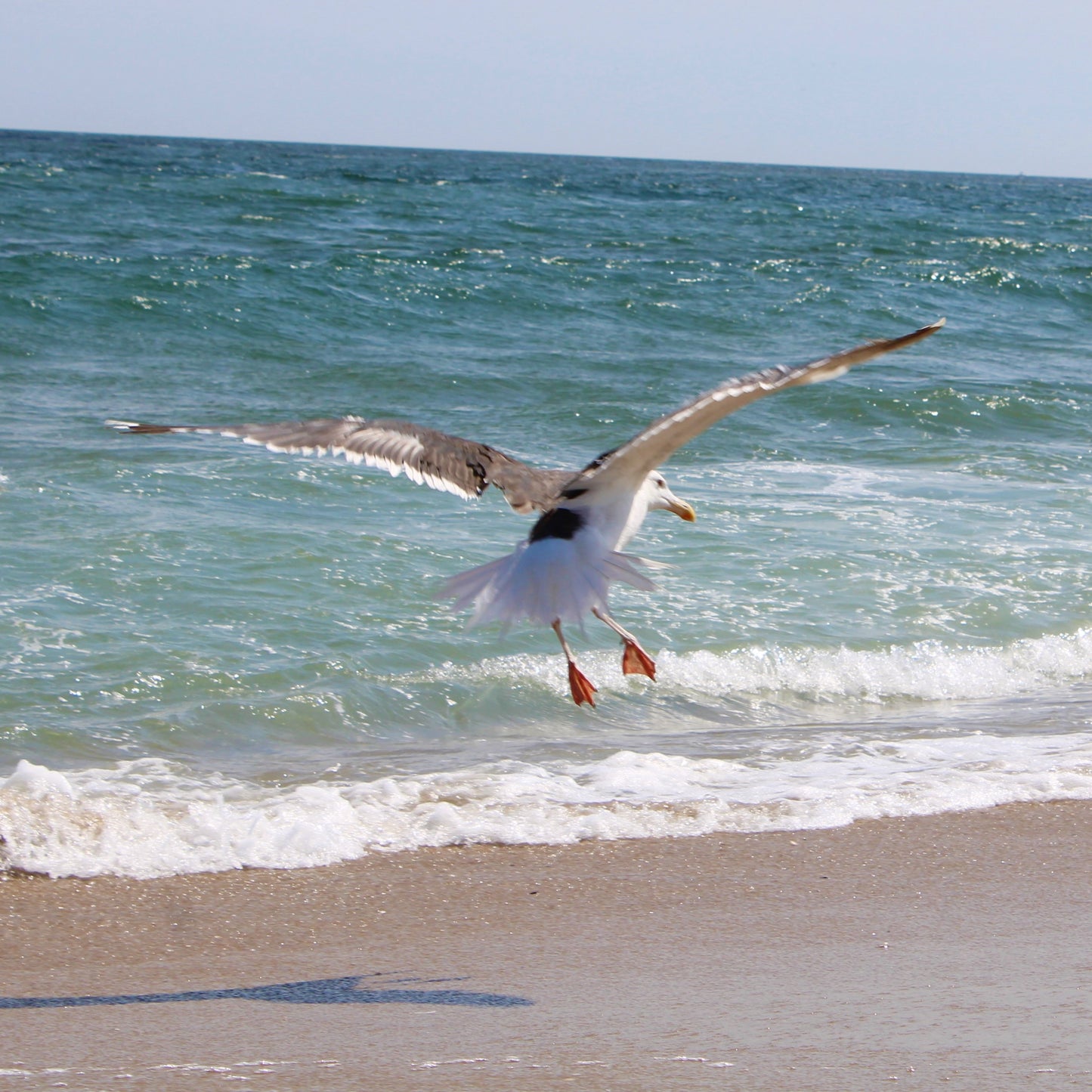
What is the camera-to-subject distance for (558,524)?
17.4 ft

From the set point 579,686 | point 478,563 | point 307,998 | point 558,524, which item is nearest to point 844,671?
point 579,686

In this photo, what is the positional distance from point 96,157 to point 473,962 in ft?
210

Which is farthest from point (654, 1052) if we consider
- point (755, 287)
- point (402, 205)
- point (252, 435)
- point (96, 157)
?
point (96, 157)

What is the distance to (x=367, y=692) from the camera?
272 inches

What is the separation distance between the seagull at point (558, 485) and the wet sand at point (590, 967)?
0.89 metres

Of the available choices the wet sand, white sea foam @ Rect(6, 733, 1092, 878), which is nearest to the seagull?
white sea foam @ Rect(6, 733, 1092, 878)

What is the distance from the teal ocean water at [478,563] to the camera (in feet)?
17.9

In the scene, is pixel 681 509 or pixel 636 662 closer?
pixel 636 662

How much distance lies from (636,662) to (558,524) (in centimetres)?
92

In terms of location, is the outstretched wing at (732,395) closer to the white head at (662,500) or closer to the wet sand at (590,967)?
the white head at (662,500)

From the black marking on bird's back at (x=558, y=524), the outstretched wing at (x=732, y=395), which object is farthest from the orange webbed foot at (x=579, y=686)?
the outstretched wing at (x=732, y=395)

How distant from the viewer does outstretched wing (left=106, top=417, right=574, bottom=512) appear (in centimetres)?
558

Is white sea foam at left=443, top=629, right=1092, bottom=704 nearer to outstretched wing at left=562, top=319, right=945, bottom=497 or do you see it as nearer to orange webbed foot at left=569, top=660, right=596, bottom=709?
orange webbed foot at left=569, top=660, right=596, bottom=709

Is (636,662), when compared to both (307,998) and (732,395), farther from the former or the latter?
(307,998)
